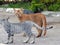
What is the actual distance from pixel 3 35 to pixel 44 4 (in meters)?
8.21

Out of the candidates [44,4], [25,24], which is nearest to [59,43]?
[25,24]

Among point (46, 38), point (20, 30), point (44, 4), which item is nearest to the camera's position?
point (20, 30)

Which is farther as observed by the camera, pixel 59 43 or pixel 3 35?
pixel 3 35

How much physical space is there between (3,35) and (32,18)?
119 cm

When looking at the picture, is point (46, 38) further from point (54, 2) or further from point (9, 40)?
point (54, 2)

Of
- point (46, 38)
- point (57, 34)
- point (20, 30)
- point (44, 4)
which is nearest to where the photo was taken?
point (20, 30)

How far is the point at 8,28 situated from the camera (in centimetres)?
837

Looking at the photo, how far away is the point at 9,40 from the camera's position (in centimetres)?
850

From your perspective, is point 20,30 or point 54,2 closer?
point 20,30

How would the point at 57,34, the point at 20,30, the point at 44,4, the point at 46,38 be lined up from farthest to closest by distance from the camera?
the point at 44,4, the point at 57,34, the point at 46,38, the point at 20,30

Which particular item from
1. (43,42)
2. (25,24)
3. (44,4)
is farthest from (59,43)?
(44,4)

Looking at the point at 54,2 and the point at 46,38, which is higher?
the point at 46,38

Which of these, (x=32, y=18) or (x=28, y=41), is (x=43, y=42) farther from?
(x=32, y=18)

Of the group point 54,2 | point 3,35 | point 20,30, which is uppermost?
point 20,30
